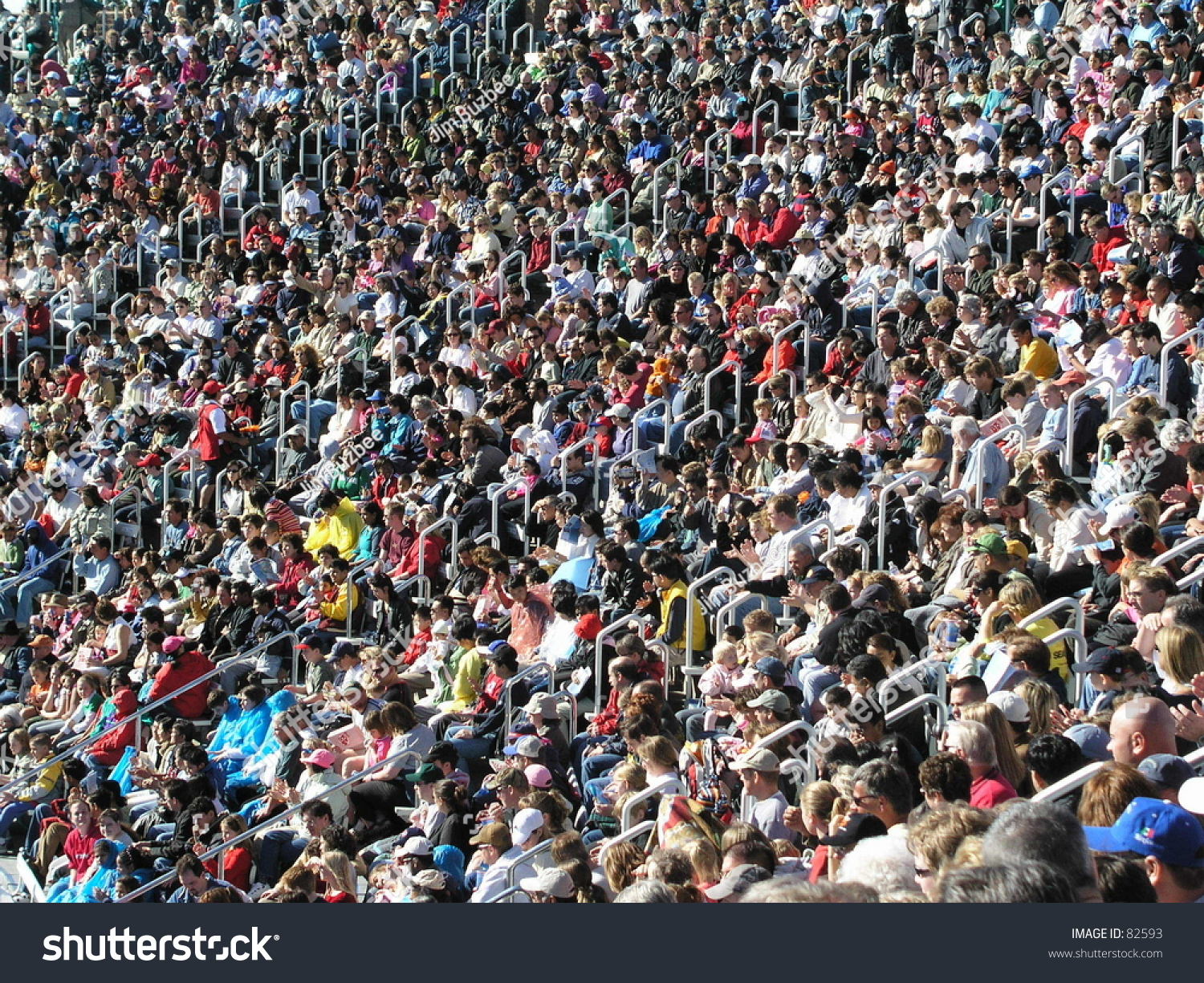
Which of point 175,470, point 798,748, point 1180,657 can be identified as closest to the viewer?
point 1180,657

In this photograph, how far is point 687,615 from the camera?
12.0m

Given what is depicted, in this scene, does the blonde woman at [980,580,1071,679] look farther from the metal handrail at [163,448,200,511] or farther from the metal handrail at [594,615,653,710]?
the metal handrail at [163,448,200,511]

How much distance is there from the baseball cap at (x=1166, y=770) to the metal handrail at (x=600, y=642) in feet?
17.3

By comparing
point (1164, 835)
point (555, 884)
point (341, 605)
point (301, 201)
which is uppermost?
point (1164, 835)

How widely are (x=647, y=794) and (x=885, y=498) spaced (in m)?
3.50

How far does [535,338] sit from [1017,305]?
4.43 meters

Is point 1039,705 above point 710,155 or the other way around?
above

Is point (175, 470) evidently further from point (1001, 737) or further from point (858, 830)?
point (858, 830)

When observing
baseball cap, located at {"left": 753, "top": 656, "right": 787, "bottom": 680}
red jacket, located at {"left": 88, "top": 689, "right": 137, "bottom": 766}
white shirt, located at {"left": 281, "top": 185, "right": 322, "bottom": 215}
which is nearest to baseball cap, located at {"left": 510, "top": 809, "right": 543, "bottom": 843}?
baseball cap, located at {"left": 753, "top": 656, "right": 787, "bottom": 680}

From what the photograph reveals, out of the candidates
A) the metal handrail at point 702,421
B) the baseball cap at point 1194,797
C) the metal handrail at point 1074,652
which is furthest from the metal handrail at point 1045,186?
the baseball cap at point 1194,797

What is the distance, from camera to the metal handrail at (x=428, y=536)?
47.6 feet

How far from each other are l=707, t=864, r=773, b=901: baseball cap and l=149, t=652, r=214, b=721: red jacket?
24.3ft

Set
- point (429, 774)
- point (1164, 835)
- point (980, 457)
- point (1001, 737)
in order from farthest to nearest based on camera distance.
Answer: point (980, 457)
point (429, 774)
point (1001, 737)
point (1164, 835)

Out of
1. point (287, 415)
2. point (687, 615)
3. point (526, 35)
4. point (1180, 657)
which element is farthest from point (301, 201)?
point (1180, 657)
